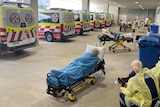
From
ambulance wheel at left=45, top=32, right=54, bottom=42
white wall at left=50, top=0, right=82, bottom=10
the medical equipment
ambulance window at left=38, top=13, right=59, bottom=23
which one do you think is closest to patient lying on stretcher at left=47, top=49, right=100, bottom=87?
the medical equipment

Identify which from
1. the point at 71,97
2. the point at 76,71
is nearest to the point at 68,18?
the point at 76,71

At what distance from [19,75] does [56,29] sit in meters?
5.08

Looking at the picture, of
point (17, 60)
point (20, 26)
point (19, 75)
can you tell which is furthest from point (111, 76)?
point (20, 26)

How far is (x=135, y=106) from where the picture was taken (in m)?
2.40

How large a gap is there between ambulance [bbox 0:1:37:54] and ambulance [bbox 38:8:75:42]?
7.77ft

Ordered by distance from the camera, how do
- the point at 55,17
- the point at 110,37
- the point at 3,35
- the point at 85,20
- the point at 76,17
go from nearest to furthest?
the point at 3,35, the point at 110,37, the point at 55,17, the point at 76,17, the point at 85,20

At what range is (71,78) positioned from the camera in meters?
3.60

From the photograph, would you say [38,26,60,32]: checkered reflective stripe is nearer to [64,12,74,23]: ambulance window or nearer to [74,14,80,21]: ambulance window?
[64,12,74,23]: ambulance window

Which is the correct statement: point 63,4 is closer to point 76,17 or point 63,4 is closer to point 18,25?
point 76,17

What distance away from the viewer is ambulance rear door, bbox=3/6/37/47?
611cm

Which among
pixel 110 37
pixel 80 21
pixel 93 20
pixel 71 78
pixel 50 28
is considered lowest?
pixel 71 78

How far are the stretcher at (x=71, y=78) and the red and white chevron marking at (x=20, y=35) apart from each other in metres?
3.02

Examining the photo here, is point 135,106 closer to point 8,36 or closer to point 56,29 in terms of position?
point 8,36

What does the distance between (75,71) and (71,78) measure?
232mm
